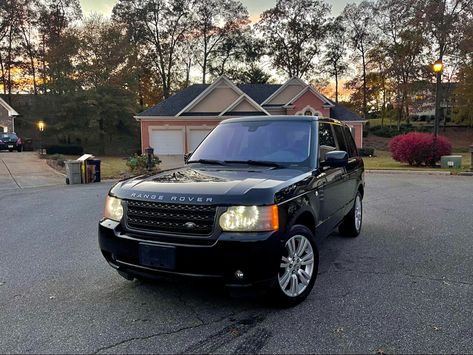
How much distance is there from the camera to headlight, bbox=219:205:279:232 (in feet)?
10.2

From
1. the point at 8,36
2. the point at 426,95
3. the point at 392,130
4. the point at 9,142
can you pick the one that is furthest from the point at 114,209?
the point at 8,36

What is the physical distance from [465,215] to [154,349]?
7.20 meters

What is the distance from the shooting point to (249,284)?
312 centimetres

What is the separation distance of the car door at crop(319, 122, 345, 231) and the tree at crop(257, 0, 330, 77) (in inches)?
1852

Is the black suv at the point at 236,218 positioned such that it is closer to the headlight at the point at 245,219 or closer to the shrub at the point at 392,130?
the headlight at the point at 245,219

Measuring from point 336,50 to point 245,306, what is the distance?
170 feet

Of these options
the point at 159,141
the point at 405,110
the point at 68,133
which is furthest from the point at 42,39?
the point at 405,110

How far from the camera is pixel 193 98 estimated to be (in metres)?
30.2

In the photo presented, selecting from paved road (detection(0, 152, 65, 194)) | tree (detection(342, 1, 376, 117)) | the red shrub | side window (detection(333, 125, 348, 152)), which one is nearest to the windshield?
side window (detection(333, 125, 348, 152))

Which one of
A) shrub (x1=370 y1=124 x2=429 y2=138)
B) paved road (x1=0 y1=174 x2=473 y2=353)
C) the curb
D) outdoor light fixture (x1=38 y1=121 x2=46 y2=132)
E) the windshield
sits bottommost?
paved road (x1=0 y1=174 x2=473 y2=353)

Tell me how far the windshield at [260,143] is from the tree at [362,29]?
160 feet

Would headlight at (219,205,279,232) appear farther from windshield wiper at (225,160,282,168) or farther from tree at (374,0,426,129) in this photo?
tree at (374,0,426,129)

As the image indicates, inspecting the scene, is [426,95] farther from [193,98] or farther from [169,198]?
[169,198]

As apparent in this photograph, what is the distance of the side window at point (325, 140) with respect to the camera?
14.7ft
